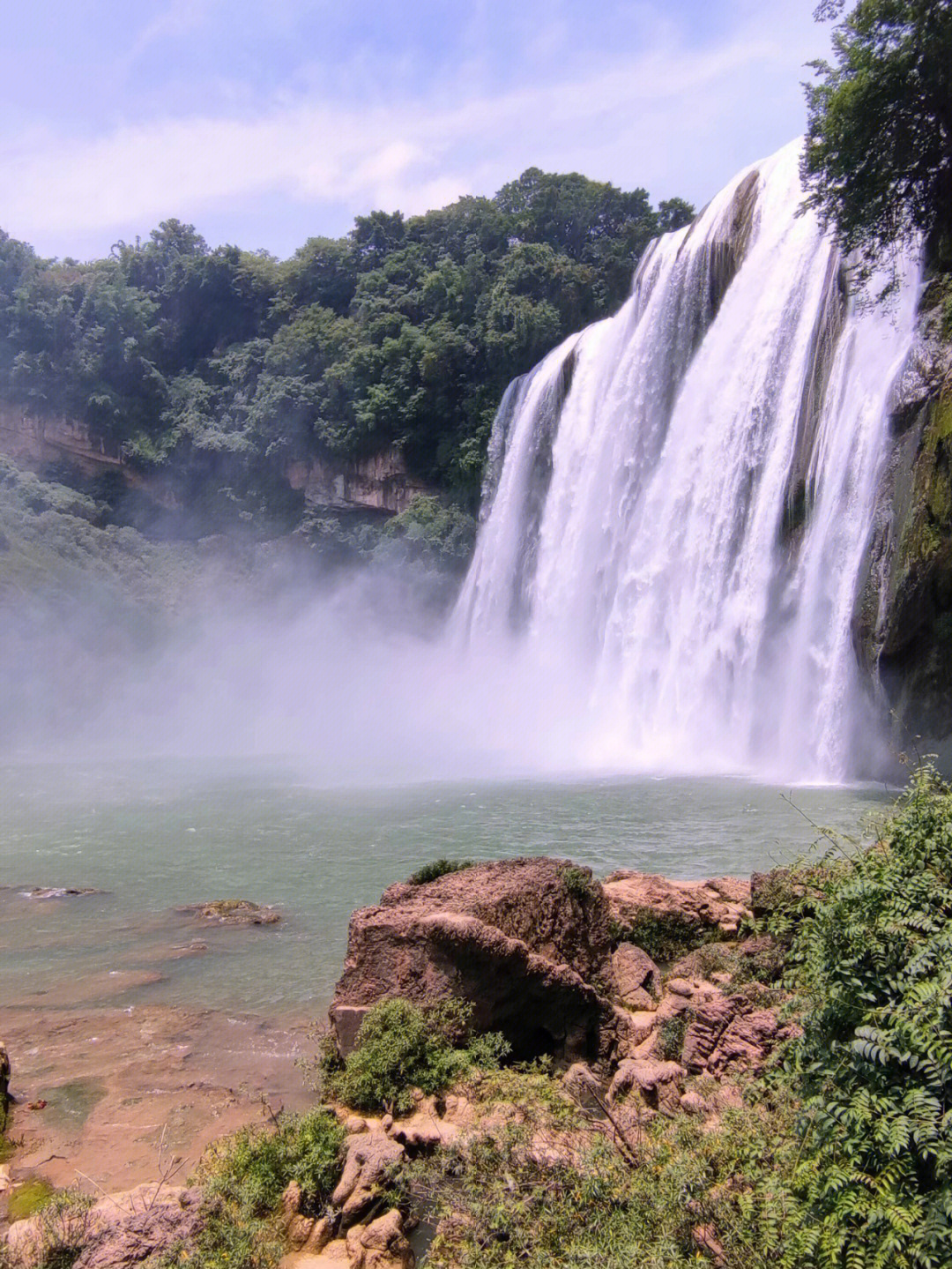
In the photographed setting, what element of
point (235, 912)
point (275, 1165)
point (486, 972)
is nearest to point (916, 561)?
point (235, 912)

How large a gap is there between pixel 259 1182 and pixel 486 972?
5.75 ft

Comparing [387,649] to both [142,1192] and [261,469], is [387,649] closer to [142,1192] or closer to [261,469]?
[261,469]

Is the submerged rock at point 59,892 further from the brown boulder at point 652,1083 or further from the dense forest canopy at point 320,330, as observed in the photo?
the dense forest canopy at point 320,330

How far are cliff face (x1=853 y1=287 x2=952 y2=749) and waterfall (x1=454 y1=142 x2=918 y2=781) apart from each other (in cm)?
75

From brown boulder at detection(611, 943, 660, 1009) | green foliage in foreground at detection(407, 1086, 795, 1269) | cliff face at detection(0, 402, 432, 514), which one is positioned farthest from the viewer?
cliff face at detection(0, 402, 432, 514)

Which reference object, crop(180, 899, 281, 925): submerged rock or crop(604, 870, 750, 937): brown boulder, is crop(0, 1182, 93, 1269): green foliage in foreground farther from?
crop(180, 899, 281, 925): submerged rock

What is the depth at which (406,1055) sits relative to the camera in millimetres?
5418

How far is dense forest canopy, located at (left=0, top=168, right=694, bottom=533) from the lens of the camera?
3766cm

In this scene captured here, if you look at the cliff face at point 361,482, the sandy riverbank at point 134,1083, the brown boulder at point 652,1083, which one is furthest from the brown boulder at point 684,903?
the cliff face at point 361,482

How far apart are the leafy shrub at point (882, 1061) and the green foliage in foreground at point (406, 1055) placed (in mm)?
2120

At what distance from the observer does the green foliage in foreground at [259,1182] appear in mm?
3941

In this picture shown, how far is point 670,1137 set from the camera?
4078 mm

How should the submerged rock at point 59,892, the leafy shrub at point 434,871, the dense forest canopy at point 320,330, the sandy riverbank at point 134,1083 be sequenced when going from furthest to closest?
the dense forest canopy at point 320,330
the submerged rock at point 59,892
the leafy shrub at point 434,871
the sandy riverbank at point 134,1083

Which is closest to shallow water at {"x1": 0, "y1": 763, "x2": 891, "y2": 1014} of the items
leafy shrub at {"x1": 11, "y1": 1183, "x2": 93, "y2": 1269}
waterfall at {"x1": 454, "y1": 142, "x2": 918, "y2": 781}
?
leafy shrub at {"x1": 11, "y1": 1183, "x2": 93, "y2": 1269}
